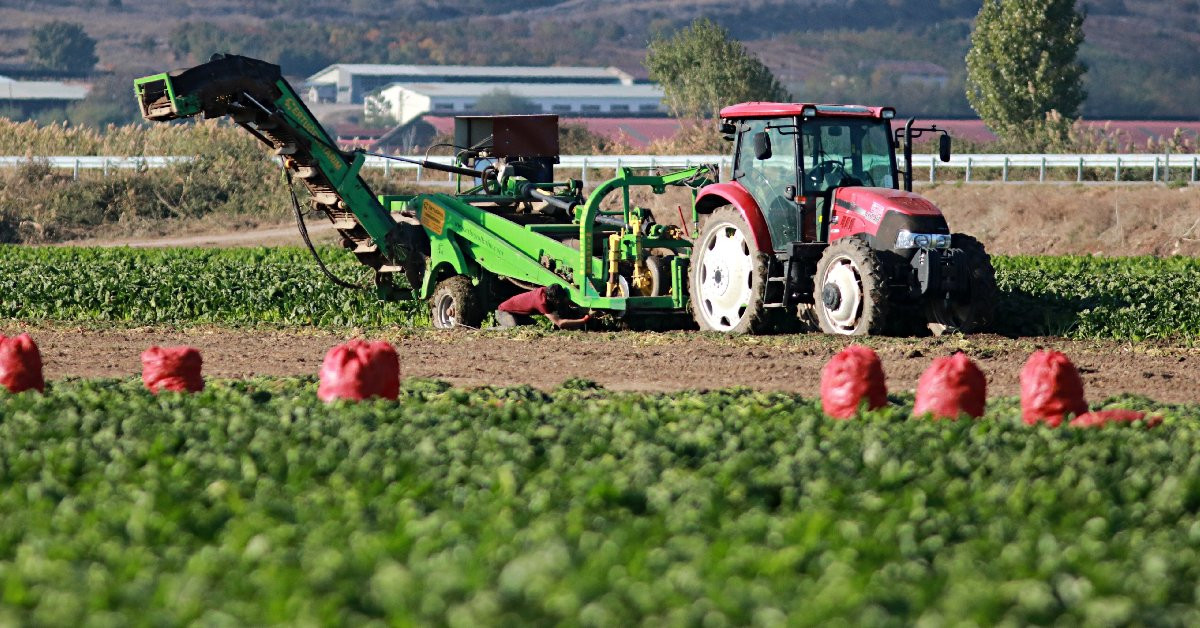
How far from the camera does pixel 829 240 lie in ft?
50.5

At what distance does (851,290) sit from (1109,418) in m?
5.31

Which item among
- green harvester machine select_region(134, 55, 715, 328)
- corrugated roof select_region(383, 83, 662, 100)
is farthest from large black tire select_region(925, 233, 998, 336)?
corrugated roof select_region(383, 83, 662, 100)

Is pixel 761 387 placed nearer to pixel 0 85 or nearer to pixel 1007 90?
pixel 1007 90

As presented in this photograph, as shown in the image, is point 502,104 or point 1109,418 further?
point 502,104

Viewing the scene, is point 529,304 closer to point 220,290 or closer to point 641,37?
point 220,290

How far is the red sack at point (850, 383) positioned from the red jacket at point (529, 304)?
690 centimetres

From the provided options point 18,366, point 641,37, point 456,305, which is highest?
point 641,37

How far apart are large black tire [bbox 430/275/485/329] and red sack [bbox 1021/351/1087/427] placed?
8463 millimetres

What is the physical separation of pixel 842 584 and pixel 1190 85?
77611 millimetres

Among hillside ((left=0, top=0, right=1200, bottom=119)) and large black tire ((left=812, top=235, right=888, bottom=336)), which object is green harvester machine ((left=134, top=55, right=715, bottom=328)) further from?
hillside ((left=0, top=0, right=1200, bottom=119))

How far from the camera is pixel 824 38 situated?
11738cm

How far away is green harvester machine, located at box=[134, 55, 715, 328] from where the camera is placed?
16.4 metres

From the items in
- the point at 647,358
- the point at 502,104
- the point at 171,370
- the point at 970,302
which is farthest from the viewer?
the point at 502,104

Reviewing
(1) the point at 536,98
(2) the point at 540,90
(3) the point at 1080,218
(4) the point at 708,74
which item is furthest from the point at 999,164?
(2) the point at 540,90
